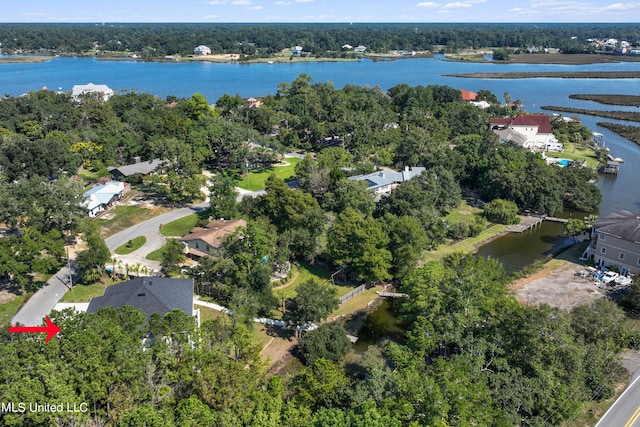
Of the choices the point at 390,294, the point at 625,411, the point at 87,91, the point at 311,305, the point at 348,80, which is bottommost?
the point at 390,294

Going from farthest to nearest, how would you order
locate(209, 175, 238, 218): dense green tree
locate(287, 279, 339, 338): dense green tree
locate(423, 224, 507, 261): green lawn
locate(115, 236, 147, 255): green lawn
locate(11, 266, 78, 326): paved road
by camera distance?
1. locate(209, 175, 238, 218): dense green tree
2. locate(423, 224, 507, 261): green lawn
3. locate(115, 236, 147, 255): green lawn
4. locate(11, 266, 78, 326): paved road
5. locate(287, 279, 339, 338): dense green tree

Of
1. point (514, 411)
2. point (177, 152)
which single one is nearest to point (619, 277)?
point (514, 411)

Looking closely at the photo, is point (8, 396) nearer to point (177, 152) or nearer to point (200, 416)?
point (200, 416)

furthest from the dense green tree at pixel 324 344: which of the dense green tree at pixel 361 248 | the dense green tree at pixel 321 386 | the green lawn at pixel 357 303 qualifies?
the dense green tree at pixel 361 248

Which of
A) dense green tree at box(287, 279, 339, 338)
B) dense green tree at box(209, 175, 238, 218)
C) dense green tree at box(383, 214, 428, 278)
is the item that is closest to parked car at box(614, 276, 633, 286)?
dense green tree at box(383, 214, 428, 278)

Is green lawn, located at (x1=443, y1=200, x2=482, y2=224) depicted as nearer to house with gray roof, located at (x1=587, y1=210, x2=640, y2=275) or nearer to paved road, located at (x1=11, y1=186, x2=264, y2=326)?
house with gray roof, located at (x1=587, y1=210, x2=640, y2=275)

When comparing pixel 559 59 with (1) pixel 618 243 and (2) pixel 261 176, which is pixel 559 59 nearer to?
(2) pixel 261 176

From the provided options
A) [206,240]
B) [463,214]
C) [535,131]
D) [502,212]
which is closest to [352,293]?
[206,240]
